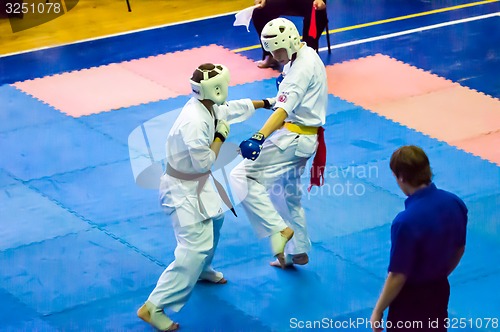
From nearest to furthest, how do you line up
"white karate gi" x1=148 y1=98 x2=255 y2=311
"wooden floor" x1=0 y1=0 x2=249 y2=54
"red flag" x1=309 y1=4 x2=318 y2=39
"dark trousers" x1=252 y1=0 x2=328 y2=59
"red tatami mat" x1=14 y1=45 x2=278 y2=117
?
"white karate gi" x1=148 y1=98 x2=255 y2=311 < "red flag" x1=309 y1=4 x2=318 y2=39 < "red tatami mat" x1=14 y1=45 x2=278 y2=117 < "dark trousers" x1=252 y1=0 x2=328 y2=59 < "wooden floor" x1=0 y1=0 x2=249 y2=54

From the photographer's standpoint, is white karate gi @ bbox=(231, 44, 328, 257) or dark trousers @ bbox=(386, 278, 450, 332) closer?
dark trousers @ bbox=(386, 278, 450, 332)

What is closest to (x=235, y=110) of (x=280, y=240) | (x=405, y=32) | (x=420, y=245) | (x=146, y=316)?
(x=280, y=240)

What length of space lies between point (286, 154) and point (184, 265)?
125 cm

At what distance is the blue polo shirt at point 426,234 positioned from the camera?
469 cm

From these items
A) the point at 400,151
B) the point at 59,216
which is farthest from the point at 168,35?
the point at 400,151

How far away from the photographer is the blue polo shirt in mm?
4688

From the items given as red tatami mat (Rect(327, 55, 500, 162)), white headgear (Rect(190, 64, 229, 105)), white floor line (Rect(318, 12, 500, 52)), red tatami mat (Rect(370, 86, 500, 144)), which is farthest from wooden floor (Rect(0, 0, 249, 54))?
white headgear (Rect(190, 64, 229, 105))

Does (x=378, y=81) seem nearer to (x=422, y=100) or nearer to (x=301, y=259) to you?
(x=422, y=100)

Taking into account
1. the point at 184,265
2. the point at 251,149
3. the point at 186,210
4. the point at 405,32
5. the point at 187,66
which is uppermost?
the point at 251,149

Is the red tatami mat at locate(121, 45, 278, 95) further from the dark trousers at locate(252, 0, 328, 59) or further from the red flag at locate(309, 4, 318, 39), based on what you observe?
the red flag at locate(309, 4, 318, 39)

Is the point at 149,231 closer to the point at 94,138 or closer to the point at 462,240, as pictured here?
the point at 94,138

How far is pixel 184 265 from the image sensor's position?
20.9ft

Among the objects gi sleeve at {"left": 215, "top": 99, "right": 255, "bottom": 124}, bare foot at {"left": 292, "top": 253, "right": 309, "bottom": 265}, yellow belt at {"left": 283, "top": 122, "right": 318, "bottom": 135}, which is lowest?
bare foot at {"left": 292, "top": 253, "right": 309, "bottom": 265}

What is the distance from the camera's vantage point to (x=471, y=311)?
6.61 metres
